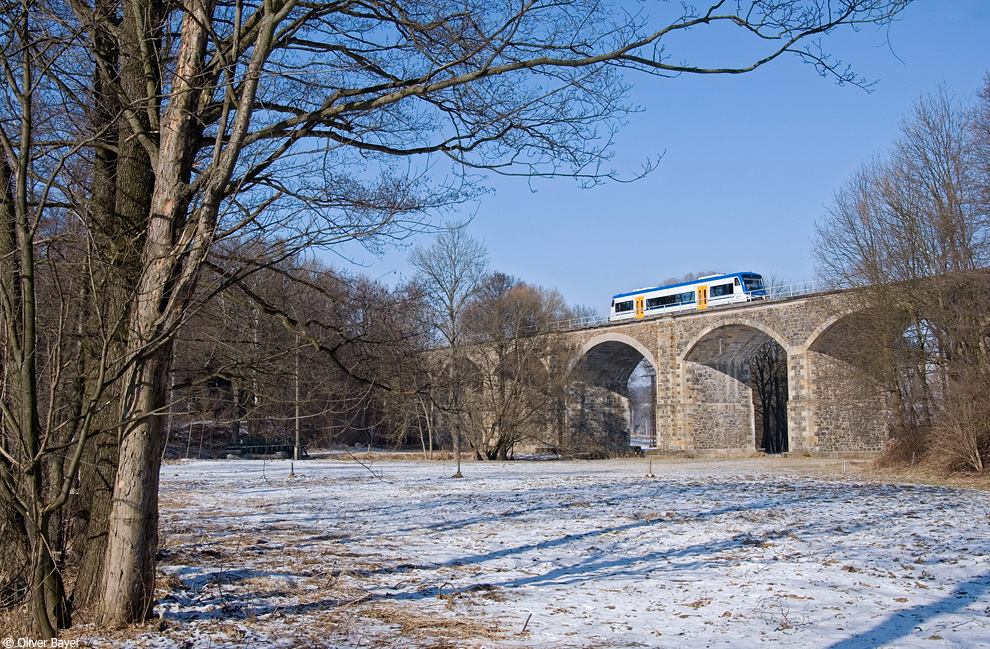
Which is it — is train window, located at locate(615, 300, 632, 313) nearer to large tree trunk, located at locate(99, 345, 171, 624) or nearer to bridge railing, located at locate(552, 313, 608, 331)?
bridge railing, located at locate(552, 313, 608, 331)

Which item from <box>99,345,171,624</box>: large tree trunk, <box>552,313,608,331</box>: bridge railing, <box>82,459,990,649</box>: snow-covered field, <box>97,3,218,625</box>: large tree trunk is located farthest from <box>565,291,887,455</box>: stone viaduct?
<box>99,345,171,624</box>: large tree trunk

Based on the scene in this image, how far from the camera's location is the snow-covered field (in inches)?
160

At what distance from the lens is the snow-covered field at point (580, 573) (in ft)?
13.4

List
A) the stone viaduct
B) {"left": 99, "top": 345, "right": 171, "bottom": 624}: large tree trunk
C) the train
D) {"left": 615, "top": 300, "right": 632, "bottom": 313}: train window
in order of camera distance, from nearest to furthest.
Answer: {"left": 99, "top": 345, "right": 171, "bottom": 624}: large tree trunk → the stone viaduct → the train → {"left": 615, "top": 300, "right": 632, "bottom": 313}: train window

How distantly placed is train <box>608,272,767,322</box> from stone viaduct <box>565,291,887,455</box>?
106 centimetres

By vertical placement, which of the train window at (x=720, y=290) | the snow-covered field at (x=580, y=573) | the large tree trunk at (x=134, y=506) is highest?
the train window at (x=720, y=290)

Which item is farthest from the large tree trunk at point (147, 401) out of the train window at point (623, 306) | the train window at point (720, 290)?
the train window at point (623, 306)

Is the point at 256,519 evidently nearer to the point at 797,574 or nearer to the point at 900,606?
the point at 797,574

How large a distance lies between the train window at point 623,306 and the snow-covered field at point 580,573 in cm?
2780

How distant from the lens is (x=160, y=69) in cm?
469

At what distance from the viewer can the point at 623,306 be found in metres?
38.3

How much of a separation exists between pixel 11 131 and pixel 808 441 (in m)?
27.2

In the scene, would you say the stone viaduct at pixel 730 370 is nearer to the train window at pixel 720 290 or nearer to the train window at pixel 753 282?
the train window at pixel 720 290

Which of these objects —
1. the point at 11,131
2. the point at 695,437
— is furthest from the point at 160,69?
the point at 695,437
